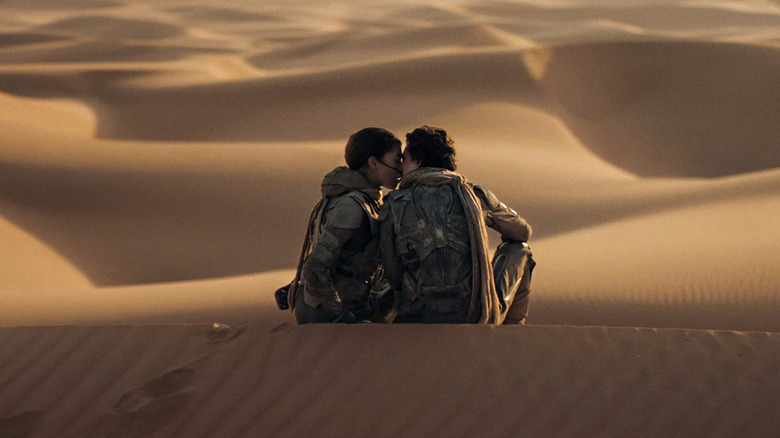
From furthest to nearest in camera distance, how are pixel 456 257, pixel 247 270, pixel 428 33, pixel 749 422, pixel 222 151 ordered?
pixel 428 33 → pixel 222 151 → pixel 247 270 → pixel 456 257 → pixel 749 422

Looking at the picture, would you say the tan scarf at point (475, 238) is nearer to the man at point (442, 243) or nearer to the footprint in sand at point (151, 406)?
the man at point (442, 243)

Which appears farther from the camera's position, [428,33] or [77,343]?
[428,33]

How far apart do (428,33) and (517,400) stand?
99.4ft

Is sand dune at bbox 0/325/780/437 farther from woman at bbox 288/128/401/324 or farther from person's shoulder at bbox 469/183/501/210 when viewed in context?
person's shoulder at bbox 469/183/501/210

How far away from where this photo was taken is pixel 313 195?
1384 centimetres

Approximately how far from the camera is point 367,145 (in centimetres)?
499

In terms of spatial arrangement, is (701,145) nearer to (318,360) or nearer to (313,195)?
(313,195)

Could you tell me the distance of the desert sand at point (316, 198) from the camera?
4.48 m

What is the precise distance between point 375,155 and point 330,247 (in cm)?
69

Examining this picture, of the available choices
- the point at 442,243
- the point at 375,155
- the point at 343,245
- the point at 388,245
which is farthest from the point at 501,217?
the point at 343,245

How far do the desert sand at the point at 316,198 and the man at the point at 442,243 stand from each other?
16 centimetres

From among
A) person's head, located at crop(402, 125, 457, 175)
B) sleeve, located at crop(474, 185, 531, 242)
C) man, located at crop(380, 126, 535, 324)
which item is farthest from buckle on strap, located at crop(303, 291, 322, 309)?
sleeve, located at crop(474, 185, 531, 242)

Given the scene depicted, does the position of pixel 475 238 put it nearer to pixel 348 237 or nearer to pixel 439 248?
pixel 439 248

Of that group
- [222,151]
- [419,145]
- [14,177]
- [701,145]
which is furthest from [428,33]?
[419,145]
